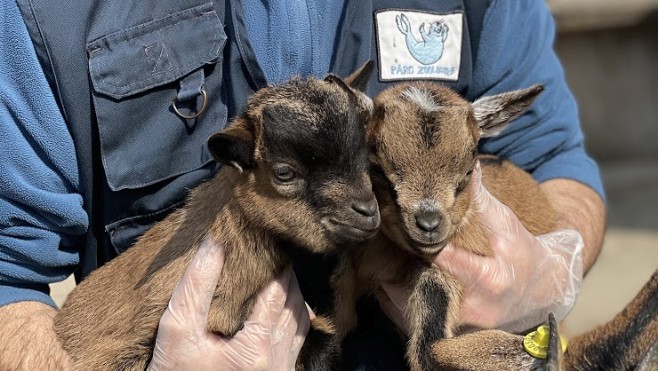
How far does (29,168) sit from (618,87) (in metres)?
11.3

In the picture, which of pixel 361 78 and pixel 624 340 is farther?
pixel 361 78

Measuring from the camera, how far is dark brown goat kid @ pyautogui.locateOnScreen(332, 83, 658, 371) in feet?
12.5

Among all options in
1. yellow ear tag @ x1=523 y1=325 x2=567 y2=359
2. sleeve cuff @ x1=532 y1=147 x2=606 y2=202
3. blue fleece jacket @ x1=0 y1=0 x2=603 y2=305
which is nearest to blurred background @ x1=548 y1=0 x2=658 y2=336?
sleeve cuff @ x1=532 y1=147 x2=606 y2=202

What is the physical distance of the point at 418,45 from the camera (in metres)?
4.62

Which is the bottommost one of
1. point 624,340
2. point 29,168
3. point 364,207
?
point 624,340

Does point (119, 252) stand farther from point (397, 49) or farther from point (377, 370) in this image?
point (397, 49)

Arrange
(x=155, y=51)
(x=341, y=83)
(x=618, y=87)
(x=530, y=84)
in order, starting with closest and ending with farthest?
(x=341, y=83)
(x=155, y=51)
(x=530, y=84)
(x=618, y=87)

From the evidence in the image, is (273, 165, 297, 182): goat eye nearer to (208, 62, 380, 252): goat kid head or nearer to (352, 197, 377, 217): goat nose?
(208, 62, 380, 252): goat kid head

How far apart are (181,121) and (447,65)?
1.38 meters

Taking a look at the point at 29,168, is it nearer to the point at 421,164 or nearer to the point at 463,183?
the point at 421,164

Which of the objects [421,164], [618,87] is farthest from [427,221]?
[618,87]

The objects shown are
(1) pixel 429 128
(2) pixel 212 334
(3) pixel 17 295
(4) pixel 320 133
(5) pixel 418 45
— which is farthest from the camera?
(5) pixel 418 45

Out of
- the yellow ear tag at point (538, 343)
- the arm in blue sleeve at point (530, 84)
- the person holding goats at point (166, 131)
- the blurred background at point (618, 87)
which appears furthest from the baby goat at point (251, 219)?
the blurred background at point (618, 87)

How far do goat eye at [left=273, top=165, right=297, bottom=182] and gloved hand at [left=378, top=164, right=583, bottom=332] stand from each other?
2.41 feet
